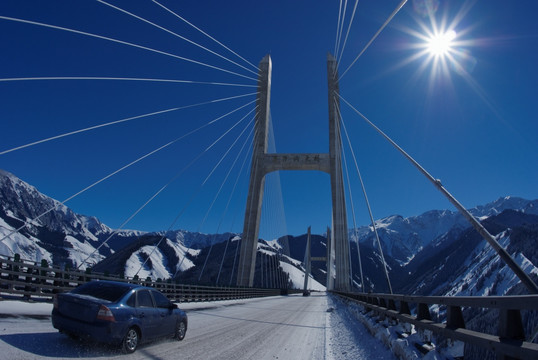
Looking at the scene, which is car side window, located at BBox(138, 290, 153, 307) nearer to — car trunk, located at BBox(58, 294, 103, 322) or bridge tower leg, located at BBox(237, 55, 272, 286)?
car trunk, located at BBox(58, 294, 103, 322)

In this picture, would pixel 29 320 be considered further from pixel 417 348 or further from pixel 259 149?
pixel 259 149

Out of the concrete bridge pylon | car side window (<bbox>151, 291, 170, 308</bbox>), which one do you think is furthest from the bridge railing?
the concrete bridge pylon

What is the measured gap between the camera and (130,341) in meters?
6.61

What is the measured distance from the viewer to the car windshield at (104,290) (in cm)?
683

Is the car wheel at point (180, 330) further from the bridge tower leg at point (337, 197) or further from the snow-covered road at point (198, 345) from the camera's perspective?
the bridge tower leg at point (337, 197)

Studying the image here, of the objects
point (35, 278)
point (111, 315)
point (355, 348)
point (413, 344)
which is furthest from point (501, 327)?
point (35, 278)

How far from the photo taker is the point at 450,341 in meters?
4.53

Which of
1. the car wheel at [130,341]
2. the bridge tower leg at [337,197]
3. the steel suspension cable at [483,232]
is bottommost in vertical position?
the car wheel at [130,341]

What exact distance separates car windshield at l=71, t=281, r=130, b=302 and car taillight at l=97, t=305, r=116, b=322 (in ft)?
1.44

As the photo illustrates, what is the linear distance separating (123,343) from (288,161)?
118 feet

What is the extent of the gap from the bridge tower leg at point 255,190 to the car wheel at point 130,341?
3213cm

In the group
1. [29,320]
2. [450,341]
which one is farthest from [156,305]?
[450,341]

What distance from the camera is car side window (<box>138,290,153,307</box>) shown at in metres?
7.41

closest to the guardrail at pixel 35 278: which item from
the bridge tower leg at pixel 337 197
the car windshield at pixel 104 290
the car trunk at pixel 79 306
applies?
the car windshield at pixel 104 290
